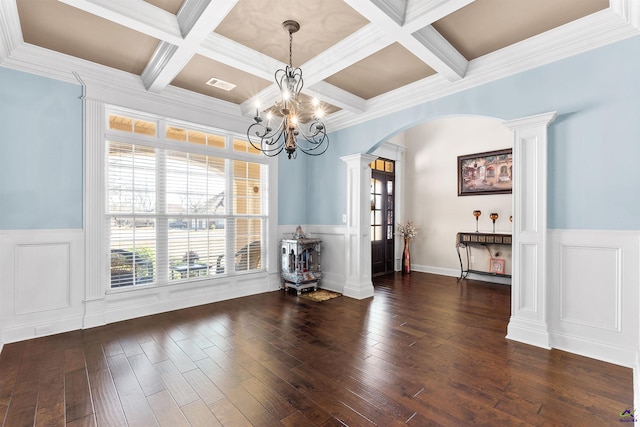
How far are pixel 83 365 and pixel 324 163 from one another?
13.6ft

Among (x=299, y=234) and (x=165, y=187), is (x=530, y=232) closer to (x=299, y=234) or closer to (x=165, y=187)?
(x=299, y=234)

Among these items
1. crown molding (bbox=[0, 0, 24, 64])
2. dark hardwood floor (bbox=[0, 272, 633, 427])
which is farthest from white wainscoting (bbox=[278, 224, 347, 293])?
crown molding (bbox=[0, 0, 24, 64])

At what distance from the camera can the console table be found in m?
5.34

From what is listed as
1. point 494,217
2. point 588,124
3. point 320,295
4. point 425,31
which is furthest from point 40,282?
point 494,217

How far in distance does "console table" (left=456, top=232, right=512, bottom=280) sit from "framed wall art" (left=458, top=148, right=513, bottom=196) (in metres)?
0.92

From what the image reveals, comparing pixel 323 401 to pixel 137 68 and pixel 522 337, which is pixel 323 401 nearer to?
pixel 522 337

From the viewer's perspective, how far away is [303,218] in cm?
A: 563

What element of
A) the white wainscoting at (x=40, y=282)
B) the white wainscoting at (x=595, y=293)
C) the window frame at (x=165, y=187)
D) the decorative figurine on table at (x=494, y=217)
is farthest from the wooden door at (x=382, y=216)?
the white wainscoting at (x=40, y=282)

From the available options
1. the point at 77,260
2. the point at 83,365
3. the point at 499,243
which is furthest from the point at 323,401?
the point at 499,243

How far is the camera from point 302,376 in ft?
7.89

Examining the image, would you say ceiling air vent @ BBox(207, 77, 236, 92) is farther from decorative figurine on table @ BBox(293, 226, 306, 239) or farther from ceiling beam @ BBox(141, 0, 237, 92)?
decorative figurine on table @ BBox(293, 226, 306, 239)

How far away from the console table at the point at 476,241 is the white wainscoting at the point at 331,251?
8.12 feet

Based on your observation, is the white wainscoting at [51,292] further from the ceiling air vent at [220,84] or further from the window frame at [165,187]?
the ceiling air vent at [220,84]

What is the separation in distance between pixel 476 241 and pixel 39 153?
6441 millimetres
